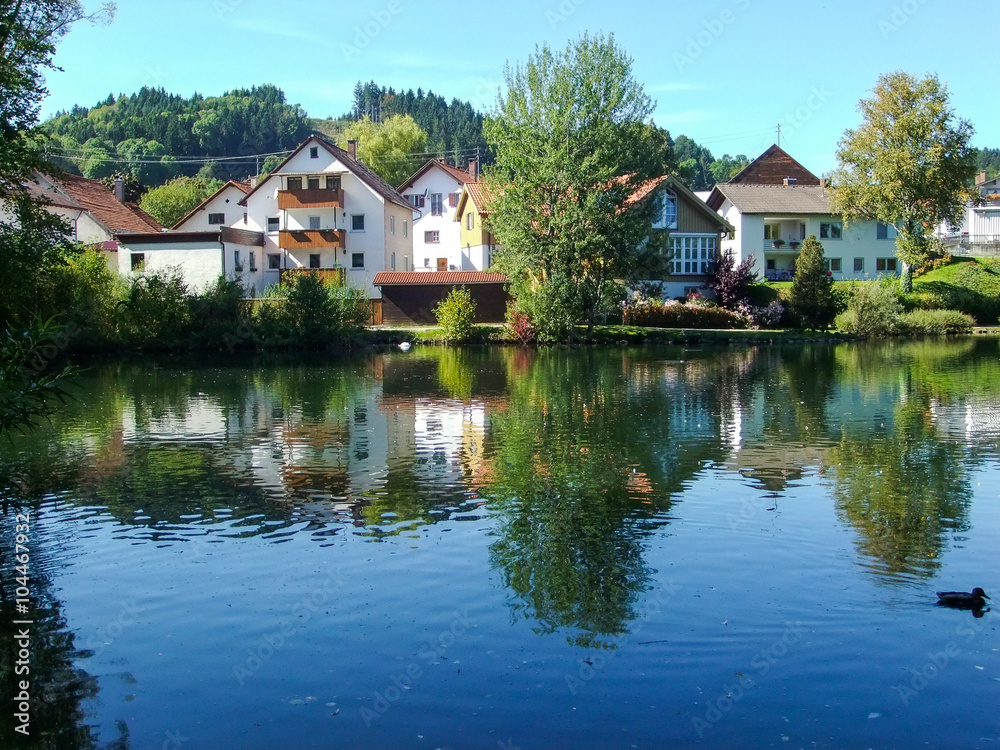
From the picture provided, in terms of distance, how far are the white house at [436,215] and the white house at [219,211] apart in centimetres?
1624

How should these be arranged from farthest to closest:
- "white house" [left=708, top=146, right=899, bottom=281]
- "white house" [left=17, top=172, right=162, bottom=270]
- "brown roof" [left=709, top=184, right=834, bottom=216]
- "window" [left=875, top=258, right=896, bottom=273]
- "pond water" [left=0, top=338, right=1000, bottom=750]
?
1. "window" [left=875, top=258, right=896, bottom=273]
2. "white house" [left=708, top=146, right=899, bottom=281]
3. "brown roof" [left=709, top=184, right=834, bottom=216]
4. "white house" [left=17, top=172, right=162, bottom=270]
5. "pond water" [left=0, top=338, right=1000, bottom=750]

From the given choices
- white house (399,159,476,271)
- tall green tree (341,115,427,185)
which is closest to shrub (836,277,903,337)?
white house (399,159,476,271)

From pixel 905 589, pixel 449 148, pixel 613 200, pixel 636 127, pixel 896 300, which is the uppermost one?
pixel 449 148

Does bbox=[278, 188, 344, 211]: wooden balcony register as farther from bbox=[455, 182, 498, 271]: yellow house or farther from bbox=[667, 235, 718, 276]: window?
bbox=[667, 235, 718, 276]: window

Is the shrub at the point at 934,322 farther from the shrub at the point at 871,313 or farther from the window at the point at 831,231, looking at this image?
the window at the point at 831,231

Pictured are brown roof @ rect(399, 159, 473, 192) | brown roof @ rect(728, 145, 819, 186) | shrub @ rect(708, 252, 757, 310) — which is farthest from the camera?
brown roof @ rect(728, 145, 819, 186)

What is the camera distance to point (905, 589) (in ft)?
32.2

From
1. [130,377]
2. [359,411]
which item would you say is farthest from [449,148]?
[359,411]

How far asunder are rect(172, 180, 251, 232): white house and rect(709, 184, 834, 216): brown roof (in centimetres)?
3845

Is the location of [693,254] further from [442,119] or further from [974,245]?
[442,119]

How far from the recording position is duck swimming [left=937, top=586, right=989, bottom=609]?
9117 mm

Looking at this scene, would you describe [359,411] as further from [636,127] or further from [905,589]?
[636,127]

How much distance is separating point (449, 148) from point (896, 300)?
111m

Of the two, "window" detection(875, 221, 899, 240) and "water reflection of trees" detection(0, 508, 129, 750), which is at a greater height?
"window" detection(875, 221, 899, 240)
